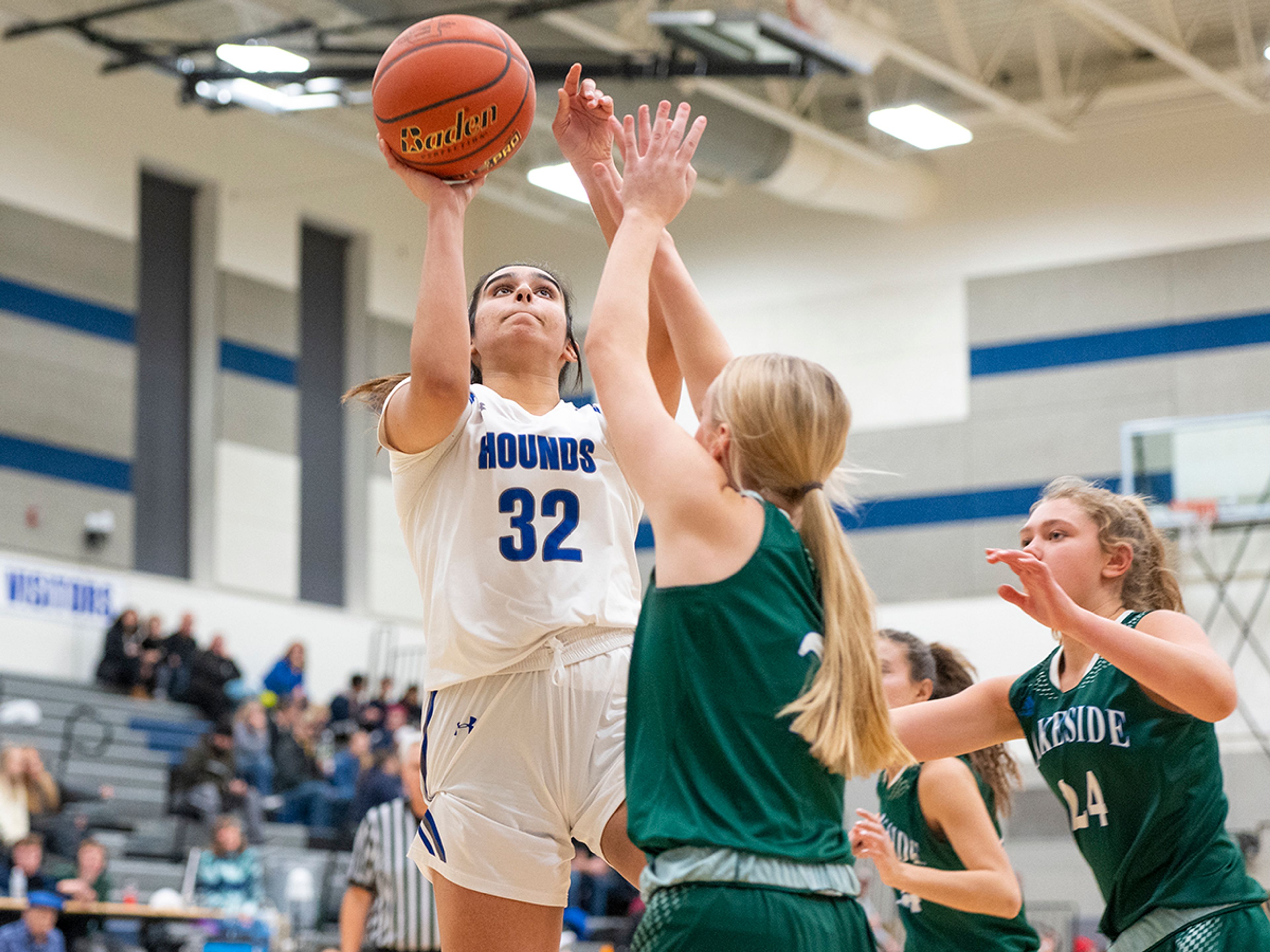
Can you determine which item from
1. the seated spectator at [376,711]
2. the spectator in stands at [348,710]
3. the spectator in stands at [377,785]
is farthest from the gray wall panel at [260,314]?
the spectator in stands at [377,785]

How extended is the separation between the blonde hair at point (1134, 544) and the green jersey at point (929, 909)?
1010 millimetres

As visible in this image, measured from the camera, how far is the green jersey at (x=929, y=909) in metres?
4.59

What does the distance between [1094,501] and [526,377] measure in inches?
55.2

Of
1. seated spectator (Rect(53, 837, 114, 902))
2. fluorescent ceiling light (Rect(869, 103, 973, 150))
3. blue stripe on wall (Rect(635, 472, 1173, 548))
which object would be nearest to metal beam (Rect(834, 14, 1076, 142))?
fluorescent ceiling light (Rect(869, 103, 973, 150))

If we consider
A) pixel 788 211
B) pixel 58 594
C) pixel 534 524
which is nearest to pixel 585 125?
pixel 534 524

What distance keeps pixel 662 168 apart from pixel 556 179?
16596mm

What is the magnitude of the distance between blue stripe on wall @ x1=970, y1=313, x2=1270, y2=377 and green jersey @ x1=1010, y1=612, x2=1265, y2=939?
16498 mm

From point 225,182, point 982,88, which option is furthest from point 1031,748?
point 225,182

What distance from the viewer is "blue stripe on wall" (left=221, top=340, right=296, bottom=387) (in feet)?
70.0

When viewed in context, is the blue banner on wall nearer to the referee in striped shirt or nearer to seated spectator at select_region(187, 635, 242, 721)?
seated spectator at select_region(187, 635, 242, 721)

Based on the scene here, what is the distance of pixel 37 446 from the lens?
750 inches

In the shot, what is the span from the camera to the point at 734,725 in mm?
2691

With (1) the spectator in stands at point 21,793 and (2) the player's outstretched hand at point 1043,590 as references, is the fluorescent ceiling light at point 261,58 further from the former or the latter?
(2) the player's outstretched hand at point 1043,590

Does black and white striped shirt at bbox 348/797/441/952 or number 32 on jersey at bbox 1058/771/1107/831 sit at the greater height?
number 32 on jersey at bbox 1058/771/1107/831
